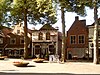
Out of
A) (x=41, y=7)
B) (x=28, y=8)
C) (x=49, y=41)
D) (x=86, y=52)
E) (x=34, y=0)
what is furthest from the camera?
(x=49, y=41)

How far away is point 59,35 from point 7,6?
21.0 m

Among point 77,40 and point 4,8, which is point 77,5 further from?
point 77,40

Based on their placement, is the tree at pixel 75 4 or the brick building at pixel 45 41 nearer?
the tree at pixel 75 4

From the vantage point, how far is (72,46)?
6838cm

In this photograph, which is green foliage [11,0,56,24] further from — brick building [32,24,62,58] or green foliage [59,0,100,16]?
brick building [32,24,62,58]

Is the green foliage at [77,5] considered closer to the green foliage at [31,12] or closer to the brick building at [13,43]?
the green foliage at [31,12]

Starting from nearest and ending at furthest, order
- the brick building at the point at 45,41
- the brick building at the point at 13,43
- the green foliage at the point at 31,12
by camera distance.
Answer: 1. the green foliage at the point at 31,12
2. the brick building at the point at 45,41
3. the brick building at the point at 13,43

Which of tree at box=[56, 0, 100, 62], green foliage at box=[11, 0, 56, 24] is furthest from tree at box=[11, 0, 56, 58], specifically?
tree at box=[56, 0, 100, 62]

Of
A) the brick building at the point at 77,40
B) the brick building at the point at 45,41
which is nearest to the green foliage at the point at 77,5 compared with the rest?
the brick building at the point at 77,40

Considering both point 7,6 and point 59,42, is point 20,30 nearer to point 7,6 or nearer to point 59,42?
point 59,42

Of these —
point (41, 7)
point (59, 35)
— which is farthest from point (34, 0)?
point (59, 35)

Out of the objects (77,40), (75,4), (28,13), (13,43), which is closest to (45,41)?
(77,40)

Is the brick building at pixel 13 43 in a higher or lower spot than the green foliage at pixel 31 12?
lower

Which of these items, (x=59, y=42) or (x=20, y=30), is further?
(x=20, y=30)
